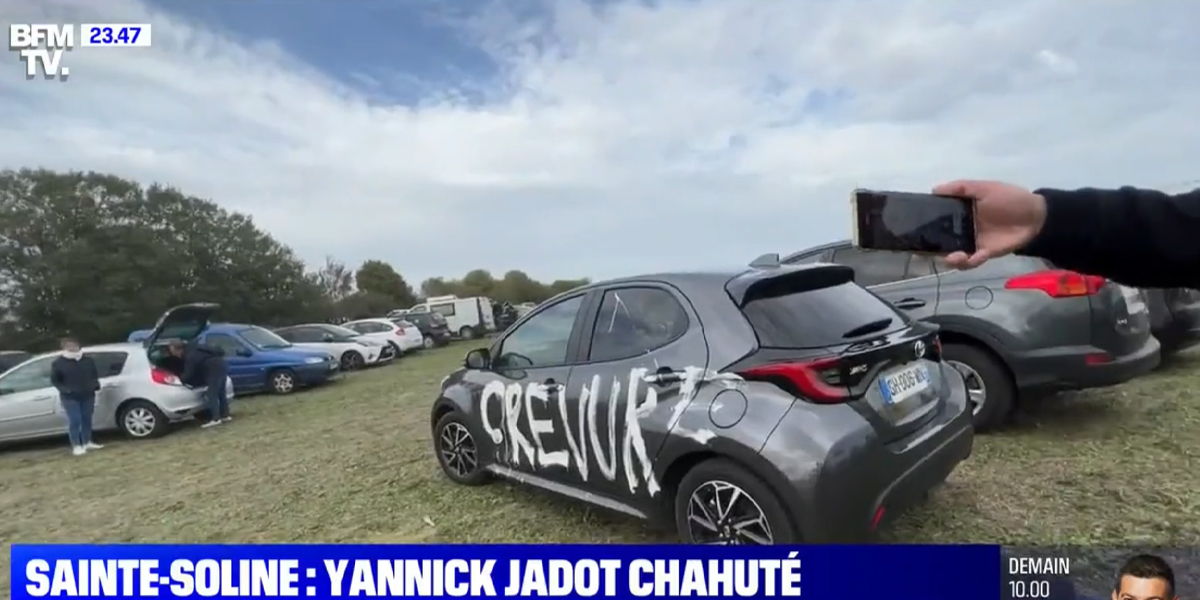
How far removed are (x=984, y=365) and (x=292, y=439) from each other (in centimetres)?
232

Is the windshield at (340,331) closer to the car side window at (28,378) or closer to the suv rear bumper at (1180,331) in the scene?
the car side window at (28,378)

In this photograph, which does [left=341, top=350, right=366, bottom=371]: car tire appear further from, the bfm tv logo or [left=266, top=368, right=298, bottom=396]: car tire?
the bfm tv logo

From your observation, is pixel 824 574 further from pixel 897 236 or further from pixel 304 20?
pixel 304 20

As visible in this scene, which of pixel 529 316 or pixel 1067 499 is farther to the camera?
pixel 529 316

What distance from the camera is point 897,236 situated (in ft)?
3.48

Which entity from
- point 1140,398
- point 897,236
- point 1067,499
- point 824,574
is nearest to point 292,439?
point 824,574

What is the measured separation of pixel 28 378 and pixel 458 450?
3.93 feet

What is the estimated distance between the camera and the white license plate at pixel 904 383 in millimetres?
1530

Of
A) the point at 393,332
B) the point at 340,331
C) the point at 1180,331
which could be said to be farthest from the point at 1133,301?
the point at 340,331

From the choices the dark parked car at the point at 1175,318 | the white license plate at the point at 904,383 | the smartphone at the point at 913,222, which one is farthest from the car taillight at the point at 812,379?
the dark parked car at the point at 1175,318

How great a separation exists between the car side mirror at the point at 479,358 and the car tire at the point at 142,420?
3.05 feet

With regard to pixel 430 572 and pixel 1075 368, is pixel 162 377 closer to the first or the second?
pixel 430 572

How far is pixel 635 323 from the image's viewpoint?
181 cm

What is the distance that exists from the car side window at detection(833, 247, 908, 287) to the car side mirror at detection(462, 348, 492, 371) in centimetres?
114
